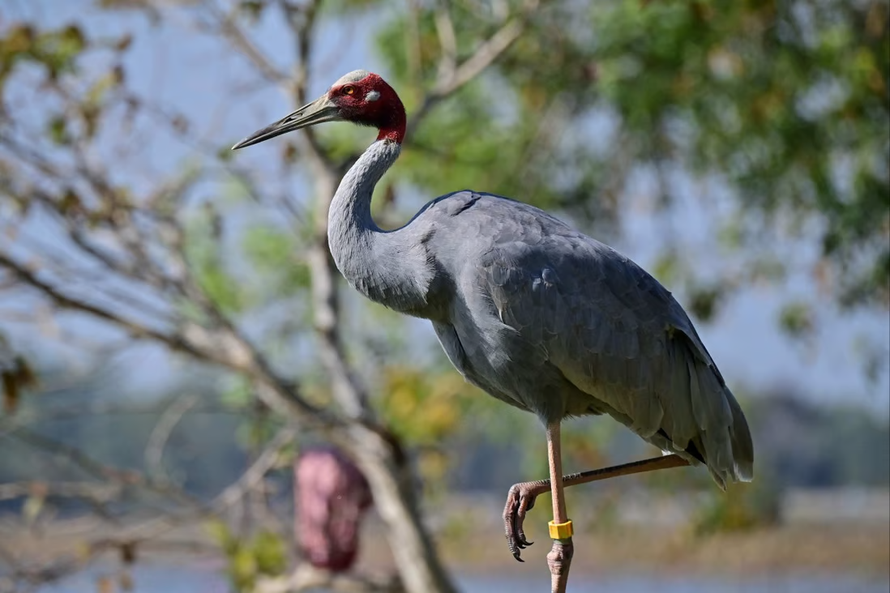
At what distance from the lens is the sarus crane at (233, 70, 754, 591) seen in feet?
12.8

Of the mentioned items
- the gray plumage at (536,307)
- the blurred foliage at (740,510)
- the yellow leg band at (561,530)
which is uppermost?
the blurred foliage at (740,510)

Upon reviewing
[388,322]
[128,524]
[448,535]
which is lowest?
[128,524]

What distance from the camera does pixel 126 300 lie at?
754 centimetres

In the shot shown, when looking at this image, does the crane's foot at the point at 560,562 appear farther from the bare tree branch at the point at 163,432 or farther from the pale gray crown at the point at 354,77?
the bare tree branch at the point at 163,432

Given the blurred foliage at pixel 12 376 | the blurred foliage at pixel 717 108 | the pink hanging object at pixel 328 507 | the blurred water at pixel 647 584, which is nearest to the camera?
the blurred foliage at pixel 12 376

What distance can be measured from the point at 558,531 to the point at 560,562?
10 cm

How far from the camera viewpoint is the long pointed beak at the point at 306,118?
425cm

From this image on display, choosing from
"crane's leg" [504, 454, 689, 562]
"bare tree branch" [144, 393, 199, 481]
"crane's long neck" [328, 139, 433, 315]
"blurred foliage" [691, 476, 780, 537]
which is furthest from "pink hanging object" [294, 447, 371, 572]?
"crane's long neck" [328, 139, 433, 315]

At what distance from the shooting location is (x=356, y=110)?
14.0 ft

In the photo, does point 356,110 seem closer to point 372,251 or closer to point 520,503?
point 372,251

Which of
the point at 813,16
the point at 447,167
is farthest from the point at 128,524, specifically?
the point at 813,16

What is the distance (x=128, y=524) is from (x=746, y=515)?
306 inches

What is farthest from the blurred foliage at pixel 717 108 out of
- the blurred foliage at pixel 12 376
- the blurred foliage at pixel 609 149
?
the blurred foliage at pixel 12 376

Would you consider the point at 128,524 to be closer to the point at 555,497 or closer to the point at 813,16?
the point at 555,497
